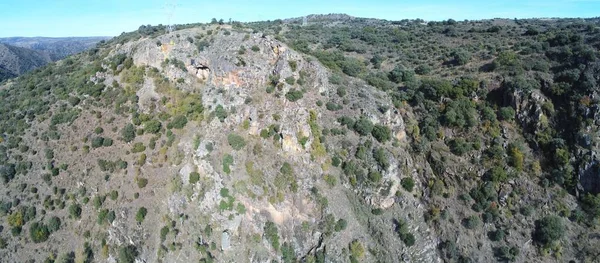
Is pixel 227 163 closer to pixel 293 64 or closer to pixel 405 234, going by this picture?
pixel 293 64

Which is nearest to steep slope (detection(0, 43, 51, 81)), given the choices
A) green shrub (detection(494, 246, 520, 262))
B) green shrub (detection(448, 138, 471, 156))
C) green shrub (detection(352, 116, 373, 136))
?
green shrub (detection(352, 116, 373, 136))

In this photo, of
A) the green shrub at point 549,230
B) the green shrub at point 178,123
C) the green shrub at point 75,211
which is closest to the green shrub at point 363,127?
the green shrub at point 549,230

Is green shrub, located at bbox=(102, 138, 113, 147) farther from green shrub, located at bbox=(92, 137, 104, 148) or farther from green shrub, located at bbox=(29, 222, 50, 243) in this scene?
green shrub, located at bbox=(29, 222, 50, 243)

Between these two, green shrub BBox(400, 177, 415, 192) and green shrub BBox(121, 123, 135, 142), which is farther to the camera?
green shrub BBox(121, 123, 135, 142)

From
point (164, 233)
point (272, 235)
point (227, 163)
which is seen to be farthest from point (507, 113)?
point (164, 233)

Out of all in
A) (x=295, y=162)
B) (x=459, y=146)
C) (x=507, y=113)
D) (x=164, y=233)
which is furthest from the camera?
(x=507, y=113)

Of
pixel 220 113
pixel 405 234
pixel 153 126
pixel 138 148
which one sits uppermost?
pixel 220 113
